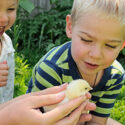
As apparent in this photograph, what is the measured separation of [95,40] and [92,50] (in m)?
0.06

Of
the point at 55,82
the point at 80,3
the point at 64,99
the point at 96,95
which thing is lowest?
the point at 96,95

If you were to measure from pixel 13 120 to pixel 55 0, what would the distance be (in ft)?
10.4

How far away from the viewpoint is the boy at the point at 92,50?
5.09ft

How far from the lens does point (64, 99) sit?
147 cm

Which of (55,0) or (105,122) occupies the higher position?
(55,0)

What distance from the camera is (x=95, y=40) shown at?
61.7 inches

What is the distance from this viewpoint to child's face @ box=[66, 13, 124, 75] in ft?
5.06

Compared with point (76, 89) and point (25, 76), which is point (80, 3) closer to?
point (76, 89)

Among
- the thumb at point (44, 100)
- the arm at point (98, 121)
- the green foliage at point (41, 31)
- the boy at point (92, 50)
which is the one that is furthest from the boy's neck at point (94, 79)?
the green foliage at point (41, 31)

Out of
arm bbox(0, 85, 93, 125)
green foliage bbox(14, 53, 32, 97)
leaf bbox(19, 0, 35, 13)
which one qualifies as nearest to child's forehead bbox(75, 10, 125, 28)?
arm bbox(0, 85, 93, 125)

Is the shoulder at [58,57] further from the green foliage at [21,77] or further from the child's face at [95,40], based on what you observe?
the green foliage at [21,77]

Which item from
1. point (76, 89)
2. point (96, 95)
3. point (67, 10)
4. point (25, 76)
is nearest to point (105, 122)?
point (96, 95)

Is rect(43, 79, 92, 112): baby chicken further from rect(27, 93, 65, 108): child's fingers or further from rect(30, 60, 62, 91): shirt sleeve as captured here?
rect(30, 60, 62, 91): shirt sleeve

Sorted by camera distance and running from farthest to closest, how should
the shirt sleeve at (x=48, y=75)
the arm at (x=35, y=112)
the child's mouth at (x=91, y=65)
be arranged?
1. the shirt sleeve at (x=48, y=75)
2. the child's mouth at (x=91, y=65)
3. the arm at (x=35, y=112)
